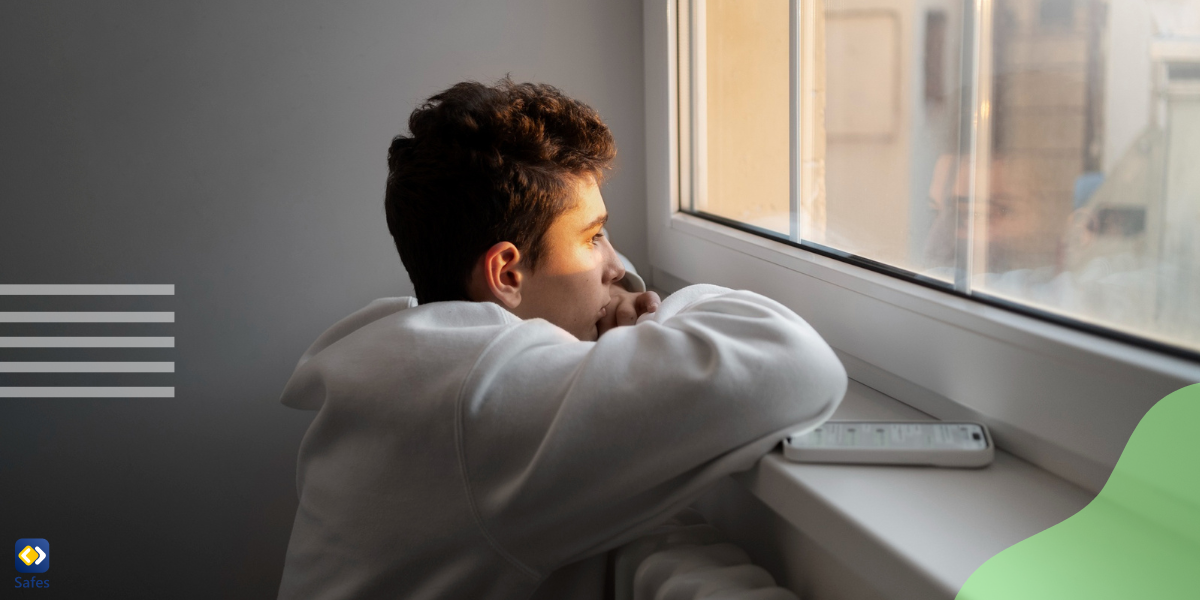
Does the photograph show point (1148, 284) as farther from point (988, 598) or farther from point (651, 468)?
point (651, 468)

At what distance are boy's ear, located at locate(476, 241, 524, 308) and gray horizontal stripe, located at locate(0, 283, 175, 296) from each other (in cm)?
66

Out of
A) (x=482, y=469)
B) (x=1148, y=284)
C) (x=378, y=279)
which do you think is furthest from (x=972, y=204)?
(x=378, y=279)

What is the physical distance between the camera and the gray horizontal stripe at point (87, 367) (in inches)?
47.2

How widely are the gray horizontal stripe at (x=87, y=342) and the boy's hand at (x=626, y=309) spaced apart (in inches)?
27.8

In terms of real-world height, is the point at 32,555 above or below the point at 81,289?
below

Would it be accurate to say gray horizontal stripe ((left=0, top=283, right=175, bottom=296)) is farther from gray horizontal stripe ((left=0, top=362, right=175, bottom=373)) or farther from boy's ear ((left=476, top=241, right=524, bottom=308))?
boy's ear ((left=476, top=241, right=524, bottom=308))

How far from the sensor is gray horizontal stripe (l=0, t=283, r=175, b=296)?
1.18 metres

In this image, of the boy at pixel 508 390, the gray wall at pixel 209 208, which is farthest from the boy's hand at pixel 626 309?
the gray wall at pixel 209 208

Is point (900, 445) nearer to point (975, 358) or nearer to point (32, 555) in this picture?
point (975, 358)

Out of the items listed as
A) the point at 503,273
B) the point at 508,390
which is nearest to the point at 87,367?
the point at 503,273

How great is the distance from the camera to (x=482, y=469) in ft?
2.01

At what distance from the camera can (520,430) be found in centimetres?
60

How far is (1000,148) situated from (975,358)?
0.50 feet

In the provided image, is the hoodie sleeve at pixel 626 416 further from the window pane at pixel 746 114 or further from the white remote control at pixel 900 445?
the window pane at pixel 746 114
